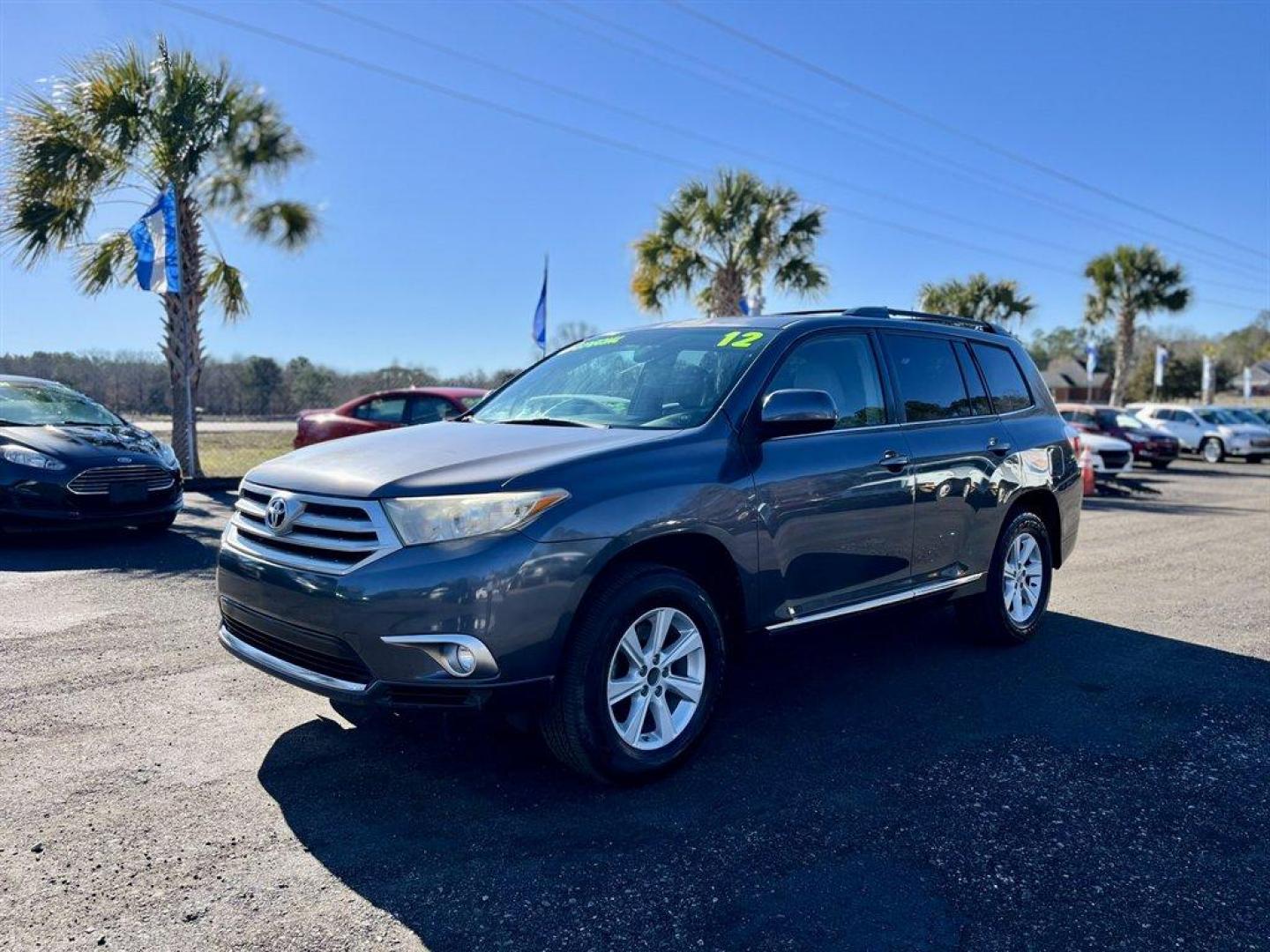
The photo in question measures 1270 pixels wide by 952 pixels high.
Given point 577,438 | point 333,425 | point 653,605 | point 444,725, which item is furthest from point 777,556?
point 333,425

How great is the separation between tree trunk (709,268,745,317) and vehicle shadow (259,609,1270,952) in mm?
16459

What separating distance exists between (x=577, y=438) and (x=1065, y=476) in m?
3.78

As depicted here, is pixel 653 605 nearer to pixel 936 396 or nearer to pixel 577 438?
pixel 577 438

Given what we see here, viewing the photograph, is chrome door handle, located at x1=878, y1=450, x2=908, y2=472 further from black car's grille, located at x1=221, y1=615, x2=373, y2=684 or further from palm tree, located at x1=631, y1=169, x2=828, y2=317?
palm tree, located at x1=631, y1=169, x2=828, y2=317

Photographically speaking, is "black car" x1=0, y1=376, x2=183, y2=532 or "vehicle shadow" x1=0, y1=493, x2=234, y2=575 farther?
"black car" x1=0, y1=376, x2=183, y2=532

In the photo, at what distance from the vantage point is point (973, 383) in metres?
5.53

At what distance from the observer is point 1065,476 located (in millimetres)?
6062

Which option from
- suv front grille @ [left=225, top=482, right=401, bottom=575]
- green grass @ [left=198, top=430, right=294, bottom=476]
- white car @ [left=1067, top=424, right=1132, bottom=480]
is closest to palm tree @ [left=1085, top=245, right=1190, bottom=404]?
white car @ [left=1067, top=424, right=1132, bottom=480]

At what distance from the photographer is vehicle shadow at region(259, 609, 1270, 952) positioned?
2.69 m

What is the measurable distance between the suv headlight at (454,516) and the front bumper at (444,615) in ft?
0.15

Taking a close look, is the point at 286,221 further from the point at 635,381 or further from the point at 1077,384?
the point at 1077,384

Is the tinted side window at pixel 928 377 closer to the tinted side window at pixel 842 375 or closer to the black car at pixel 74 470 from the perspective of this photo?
the tinted side window at pixel 842 375

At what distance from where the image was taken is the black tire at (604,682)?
10.9 feet

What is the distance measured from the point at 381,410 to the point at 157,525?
4.52 meters
